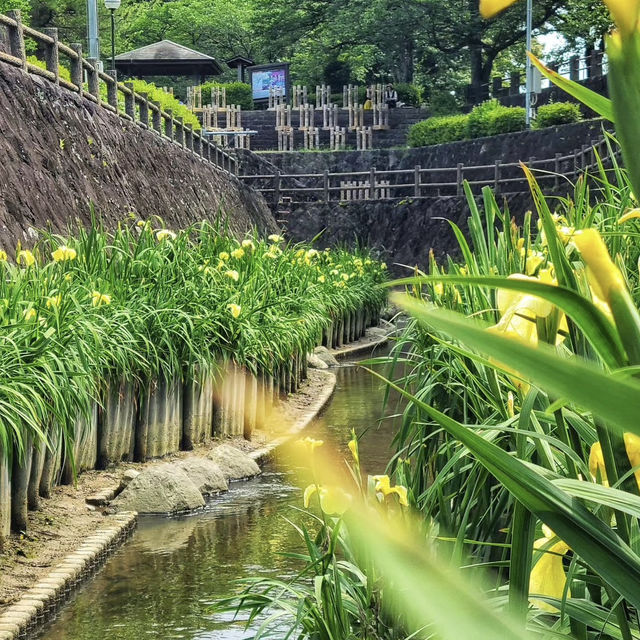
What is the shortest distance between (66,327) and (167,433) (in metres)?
1.67

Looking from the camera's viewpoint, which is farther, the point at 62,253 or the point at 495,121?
the point at 495,121

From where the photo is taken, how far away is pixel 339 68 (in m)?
41.2

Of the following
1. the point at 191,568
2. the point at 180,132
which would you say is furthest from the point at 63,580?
the point at 180,132

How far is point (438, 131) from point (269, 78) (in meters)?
8.47

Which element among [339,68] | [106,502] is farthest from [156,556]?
[339,68]

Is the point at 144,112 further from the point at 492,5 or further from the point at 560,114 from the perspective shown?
the point at 492,5

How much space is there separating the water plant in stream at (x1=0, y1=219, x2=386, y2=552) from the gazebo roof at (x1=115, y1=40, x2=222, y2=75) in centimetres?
2968

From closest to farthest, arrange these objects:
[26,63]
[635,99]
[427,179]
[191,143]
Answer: [635,99] → [26,63] → [191,143] → [427,179]

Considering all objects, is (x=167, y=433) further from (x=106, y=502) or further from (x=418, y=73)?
(x=418, y=73)

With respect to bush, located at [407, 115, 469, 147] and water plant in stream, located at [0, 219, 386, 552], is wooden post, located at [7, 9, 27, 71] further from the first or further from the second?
bush, located at [407, 115, 469, 147]

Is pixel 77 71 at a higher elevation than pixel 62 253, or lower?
higher

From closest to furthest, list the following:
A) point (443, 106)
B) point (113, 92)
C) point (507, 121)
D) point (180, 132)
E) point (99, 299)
Result: point (99, 299)
point (113, 92)
point (180, 132)
point (507, 121)
point (443, 106)

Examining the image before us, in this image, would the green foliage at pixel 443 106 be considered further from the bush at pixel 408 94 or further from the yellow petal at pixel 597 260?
the yellow petal at pixel 597 260

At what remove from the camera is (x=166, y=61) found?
38.8 m
